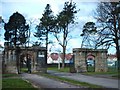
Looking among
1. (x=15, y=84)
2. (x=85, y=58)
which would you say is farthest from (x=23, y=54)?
(x=15, y=84)

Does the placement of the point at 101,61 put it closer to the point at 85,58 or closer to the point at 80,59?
the point at 85,58

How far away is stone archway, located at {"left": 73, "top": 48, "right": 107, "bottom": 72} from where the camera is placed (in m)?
48.8

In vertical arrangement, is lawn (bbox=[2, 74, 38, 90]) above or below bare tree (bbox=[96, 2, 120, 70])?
below

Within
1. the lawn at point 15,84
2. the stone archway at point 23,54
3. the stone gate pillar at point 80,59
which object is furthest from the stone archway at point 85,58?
the lawn at point 15,84

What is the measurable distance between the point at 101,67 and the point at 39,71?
35.0 feet

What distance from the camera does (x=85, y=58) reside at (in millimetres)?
48875

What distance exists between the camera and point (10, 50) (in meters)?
43.5

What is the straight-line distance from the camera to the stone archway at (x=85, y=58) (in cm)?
4875

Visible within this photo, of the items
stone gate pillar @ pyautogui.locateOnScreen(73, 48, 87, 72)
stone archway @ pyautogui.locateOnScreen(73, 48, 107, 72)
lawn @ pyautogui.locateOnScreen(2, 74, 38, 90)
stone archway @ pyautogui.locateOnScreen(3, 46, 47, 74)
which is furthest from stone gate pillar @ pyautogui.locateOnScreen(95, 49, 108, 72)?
lawn @ pyautogui.locateOnScreen(2, 74, 38, 90)

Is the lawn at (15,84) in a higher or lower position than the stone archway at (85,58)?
lower

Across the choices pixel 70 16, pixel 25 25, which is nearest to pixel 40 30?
pixel 70 16

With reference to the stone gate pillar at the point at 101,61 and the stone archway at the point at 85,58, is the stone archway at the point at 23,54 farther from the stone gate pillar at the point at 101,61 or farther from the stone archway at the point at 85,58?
the stone gate pillar at the point at 101,61

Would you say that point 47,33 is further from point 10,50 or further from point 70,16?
point 10,50

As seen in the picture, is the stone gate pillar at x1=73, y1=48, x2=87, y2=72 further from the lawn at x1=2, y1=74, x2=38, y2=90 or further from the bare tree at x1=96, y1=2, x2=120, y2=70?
the lawn at x1=2, y1=74, x2=38, y2=90
